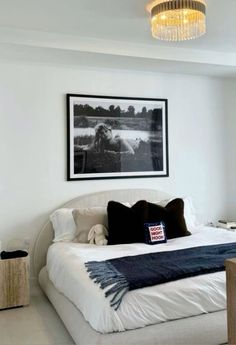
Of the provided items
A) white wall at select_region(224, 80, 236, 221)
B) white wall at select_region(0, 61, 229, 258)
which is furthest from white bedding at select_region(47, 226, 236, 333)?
white wall at select_region(224, 80, 236, 221)

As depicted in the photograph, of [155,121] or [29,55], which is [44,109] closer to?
[29,55]

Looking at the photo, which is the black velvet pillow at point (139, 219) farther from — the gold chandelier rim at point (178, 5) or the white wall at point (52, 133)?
the gold chandelier rim at point (178, 5)

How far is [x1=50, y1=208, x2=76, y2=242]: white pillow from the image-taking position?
11.7 feet

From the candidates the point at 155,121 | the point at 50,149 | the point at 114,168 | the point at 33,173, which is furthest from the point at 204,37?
the point at 33,173

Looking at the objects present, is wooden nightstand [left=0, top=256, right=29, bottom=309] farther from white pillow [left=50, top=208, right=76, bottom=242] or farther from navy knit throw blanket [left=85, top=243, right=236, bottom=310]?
navy knit throw blanket [left=85, top=243, right=236, bottom=310]

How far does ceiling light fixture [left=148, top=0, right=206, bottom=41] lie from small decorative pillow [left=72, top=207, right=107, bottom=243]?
179cm

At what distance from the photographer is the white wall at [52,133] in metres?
3.67

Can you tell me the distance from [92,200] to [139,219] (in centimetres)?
70

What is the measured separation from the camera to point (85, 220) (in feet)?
11.4

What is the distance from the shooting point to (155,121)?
4.29m

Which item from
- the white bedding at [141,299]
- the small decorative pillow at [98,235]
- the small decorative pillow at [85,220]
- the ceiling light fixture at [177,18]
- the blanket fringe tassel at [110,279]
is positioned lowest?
the white bedding at [141,299]

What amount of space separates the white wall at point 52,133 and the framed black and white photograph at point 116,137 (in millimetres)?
93

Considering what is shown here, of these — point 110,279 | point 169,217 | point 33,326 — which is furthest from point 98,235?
point 110,279

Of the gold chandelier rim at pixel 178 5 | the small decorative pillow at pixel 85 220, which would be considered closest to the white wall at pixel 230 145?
the small decorative pillow at pixel 85 220
